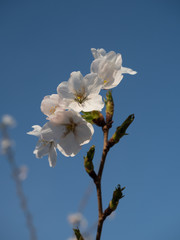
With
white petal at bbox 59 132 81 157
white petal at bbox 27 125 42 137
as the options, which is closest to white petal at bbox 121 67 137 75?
white petal at bbox 59 132 81 157

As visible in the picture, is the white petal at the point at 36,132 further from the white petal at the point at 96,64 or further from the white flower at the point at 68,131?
the white petal at the point at 96,64

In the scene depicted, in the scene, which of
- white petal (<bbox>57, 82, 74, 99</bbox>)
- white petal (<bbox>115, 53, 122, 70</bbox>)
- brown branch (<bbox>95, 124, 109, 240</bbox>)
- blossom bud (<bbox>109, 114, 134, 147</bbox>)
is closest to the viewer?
brown branch (<bbox>95, 124, 109, 240</bbox>)

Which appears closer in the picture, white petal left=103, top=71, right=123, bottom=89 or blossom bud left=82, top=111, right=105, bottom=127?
blossom bud left=82, top=111, right=105, bottom=127

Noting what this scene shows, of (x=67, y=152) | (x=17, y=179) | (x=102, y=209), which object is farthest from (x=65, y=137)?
(x=17, y=179)

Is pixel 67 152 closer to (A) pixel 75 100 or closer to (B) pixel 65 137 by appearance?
(B) pixel 65 137

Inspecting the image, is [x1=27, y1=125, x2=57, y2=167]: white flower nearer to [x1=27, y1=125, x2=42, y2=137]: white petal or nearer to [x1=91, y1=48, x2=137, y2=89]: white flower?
[x1=27, y1=125, x2=42, y2=137]: white petal

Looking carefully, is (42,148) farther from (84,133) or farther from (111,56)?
(111,56)

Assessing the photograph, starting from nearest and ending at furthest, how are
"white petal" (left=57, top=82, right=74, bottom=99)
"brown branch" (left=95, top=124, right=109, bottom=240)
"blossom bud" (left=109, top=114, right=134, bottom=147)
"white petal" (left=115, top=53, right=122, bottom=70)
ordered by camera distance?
"brown branch" (left=95, top=124, right=109, bottom=240) → "blossom bud" (left=109, top=114, right=134, bottom=147) → "white petal" (left=57, top=82, right=74, bottom=99) → "white petal" (left=115, top=53, right=122, bottom=70)
